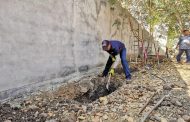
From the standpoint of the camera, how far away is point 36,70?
5805 mm

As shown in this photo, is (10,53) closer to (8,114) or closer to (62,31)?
(8,114)

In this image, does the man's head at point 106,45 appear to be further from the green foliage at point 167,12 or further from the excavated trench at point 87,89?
the green foliage at point 167,12

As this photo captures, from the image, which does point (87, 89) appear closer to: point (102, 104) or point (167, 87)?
point (102, 104)

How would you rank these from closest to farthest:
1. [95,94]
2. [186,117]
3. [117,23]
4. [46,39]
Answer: [186,117]
[46,39]
[95,94]
[117,23]

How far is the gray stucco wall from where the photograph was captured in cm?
503

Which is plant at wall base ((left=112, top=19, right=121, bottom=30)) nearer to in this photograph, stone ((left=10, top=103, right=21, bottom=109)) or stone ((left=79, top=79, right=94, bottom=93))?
stone ((left=79, top=79, right=94, bottom=93))

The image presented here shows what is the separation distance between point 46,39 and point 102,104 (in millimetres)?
1810

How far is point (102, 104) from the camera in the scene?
17.7ft

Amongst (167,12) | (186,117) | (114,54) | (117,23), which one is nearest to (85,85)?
(114,54)

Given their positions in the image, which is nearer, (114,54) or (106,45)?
(106,45)

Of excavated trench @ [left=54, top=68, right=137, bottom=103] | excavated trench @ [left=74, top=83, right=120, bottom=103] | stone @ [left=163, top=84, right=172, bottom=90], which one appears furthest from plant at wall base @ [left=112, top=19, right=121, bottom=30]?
stone @ [left=163, top=84, right=172, bottom=90]

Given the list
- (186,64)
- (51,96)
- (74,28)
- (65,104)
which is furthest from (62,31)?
(186,64)

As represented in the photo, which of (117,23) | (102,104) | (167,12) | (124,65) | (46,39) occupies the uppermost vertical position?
(167,12)

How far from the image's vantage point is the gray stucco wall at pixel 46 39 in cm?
503
